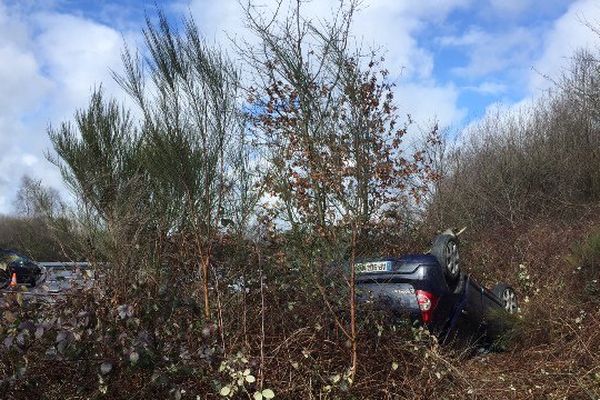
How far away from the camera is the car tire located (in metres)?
8.26

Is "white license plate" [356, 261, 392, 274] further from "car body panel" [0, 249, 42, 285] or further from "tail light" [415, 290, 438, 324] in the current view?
"car body panel" [0, 249, 42, 285]

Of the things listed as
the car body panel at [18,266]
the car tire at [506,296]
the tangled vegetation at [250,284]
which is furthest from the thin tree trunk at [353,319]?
the car tire at [506,296]

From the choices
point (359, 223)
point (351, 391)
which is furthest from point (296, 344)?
point (359, 223)

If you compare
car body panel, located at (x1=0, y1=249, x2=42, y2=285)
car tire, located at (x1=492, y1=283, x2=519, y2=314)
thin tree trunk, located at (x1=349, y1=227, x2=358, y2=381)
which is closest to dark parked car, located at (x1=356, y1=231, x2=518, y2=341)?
thin tree trunk, located at (x1=349, y1=227, x2=358, y2=381)

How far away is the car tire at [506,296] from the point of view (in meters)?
8.26

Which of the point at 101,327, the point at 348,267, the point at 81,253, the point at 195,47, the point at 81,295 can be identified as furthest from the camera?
the point at 81,253

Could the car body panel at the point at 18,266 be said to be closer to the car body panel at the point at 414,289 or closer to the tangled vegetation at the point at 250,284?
the tangled vegetation at the point at 250,284

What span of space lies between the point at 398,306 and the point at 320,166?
157 centimetres

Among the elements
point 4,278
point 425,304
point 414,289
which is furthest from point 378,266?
point 4,278

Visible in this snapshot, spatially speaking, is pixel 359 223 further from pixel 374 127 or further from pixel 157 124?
pixel 157 124

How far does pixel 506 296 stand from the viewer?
849 centimetres

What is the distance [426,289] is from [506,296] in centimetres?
328

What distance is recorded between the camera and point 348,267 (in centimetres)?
480

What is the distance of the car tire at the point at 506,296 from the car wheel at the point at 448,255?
1.93m
